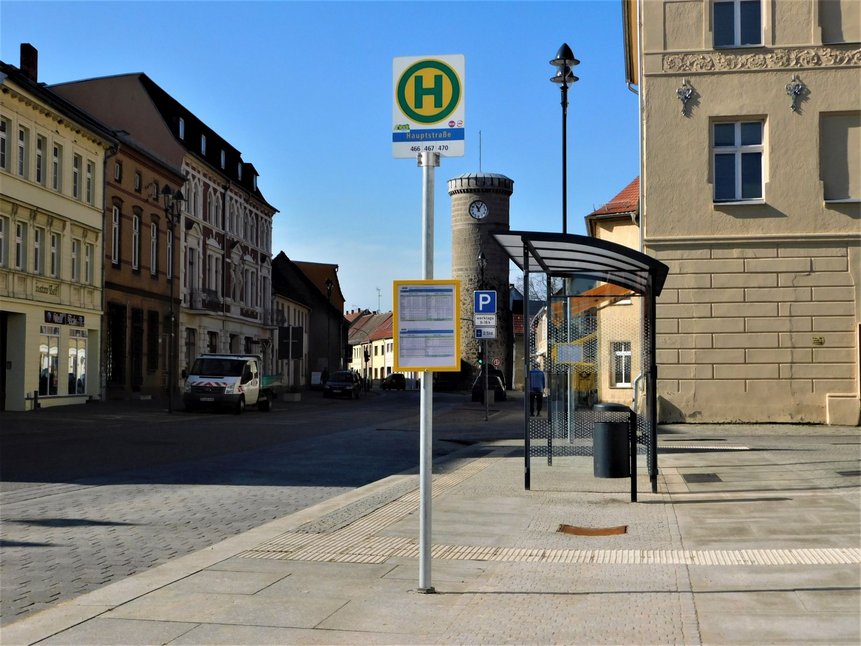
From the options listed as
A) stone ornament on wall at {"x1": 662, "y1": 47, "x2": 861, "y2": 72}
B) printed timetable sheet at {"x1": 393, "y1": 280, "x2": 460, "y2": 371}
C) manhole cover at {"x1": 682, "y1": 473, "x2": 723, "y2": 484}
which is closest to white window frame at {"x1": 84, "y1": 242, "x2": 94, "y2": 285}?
stone ornament on wall at {"x1": 662, "y1": 47, "x2": 861, "y2": 72}

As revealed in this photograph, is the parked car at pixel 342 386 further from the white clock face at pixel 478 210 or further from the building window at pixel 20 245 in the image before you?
the white clock face at pixel 478 210

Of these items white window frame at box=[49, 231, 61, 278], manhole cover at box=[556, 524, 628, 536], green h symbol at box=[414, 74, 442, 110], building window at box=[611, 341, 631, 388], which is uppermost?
white window frame at box=[49, 231, 61, 278]

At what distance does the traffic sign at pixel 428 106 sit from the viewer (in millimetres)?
7051

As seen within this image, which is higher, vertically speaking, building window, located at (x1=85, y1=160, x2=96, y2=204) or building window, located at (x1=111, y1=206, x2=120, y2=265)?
building window, located at (x1=85, y1=160, x2=96, y2=204)

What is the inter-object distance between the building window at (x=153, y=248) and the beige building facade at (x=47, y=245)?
6645 mm

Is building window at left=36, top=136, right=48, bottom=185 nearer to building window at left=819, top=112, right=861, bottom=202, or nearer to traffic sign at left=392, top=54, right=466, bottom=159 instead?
building window at left=819, top=112, right=861, bottom=202

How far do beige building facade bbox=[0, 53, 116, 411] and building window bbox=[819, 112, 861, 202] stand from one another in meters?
24.3

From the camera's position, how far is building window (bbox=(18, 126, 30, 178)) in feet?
114

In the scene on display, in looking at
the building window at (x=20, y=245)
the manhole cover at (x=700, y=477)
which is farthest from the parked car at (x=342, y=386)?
the manhole cover at (x=700, y=477)

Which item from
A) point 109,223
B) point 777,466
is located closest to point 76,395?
point 109,223

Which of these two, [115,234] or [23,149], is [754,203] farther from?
[115,234]

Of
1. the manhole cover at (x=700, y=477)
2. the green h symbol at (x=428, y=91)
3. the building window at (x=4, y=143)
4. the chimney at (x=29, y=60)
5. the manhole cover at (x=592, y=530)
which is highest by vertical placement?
the chimney at (x=29, y=60)

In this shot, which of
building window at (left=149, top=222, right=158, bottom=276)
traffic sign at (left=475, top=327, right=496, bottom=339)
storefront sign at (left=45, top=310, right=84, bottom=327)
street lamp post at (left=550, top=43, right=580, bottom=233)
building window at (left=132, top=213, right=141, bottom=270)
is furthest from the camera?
building window at (left=149, top=222, right=158, bottom=276)

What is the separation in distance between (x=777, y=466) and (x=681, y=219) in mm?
10653
